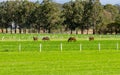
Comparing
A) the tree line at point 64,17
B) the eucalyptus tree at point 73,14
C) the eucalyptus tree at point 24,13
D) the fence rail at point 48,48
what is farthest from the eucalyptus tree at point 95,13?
the fence rail at point 48,48

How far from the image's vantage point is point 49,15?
153 metres

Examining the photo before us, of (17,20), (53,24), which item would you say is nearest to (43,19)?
(53,24)

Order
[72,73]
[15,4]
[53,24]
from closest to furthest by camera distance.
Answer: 1. [72,73]
2. [53,24]
3. [15,4]

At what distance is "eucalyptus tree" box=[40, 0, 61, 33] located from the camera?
154050 mm

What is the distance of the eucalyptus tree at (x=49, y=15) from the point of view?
505ft

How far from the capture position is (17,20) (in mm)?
166125

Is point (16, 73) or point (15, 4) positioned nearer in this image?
point (16, 73)

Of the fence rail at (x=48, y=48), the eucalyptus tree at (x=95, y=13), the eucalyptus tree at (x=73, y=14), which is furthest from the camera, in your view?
the eucalyptus tree at (x=95, y=13)

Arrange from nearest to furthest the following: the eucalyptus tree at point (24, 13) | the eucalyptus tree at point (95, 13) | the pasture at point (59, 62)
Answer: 1. the pasture at point (59, 62)
2. the eucalyptus tree at point (95, 13)
3. the eucalyptus tree at point (24, 13)

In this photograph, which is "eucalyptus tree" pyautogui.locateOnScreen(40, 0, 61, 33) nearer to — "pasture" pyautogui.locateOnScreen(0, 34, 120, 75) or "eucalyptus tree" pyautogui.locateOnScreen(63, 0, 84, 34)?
"eucalyptus tree" pyautogui.locateOnScreen(63, 0, 84, 34)

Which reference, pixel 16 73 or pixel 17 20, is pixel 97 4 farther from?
pixel 16 73

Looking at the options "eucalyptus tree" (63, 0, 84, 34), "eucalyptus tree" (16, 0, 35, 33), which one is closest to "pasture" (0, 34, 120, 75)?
"eucalyptus tree" (63, 0, 84, 34)

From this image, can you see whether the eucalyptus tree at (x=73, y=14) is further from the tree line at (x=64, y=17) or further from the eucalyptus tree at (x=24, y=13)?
the eucalyptus tree at (x=24, y=13)

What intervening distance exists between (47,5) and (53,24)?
337 inches
